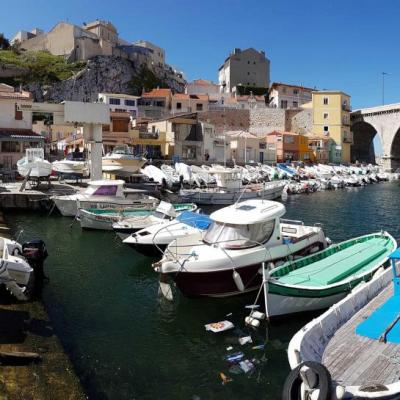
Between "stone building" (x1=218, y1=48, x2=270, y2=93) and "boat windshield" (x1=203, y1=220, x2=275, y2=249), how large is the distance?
88979 millimetres

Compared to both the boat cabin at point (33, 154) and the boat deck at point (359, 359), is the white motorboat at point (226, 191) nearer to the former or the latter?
the boat cabin at point (33, 154)

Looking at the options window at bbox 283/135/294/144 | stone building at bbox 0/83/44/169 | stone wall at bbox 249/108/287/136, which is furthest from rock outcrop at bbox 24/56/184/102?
stone building at bbox 0/83/44/169

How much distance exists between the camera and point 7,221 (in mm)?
23719

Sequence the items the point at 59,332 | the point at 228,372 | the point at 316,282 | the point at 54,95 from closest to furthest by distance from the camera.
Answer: the point at 228,372 → the point at 59,332 → the point at 316,282 → the point at 54,95

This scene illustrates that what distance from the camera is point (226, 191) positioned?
34.8 meters

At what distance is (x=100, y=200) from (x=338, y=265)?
1523 centimetres

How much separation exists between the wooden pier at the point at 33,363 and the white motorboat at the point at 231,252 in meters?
3.61

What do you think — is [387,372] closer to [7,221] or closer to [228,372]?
[228,372]

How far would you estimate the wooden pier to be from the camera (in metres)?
6.57

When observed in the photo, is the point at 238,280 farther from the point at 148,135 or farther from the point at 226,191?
the point at 148,135

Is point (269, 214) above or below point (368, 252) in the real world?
above

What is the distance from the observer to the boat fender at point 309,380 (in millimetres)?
6102

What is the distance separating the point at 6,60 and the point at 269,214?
8927cm

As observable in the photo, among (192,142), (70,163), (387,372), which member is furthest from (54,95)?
(387,372)
